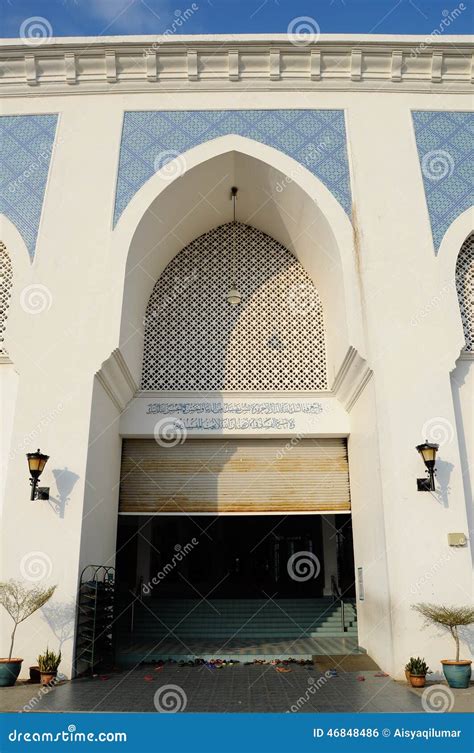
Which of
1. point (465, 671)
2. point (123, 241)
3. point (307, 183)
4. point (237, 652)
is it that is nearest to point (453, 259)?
point (307, 183)

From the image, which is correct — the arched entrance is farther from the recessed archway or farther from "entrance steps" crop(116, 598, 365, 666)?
"entrance steps" crop(116, 598, 365, 666)

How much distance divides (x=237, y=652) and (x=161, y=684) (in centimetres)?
183

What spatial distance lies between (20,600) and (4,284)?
371cm

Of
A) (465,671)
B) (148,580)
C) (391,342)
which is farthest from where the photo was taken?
(148,580)

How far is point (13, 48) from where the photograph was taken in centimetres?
754

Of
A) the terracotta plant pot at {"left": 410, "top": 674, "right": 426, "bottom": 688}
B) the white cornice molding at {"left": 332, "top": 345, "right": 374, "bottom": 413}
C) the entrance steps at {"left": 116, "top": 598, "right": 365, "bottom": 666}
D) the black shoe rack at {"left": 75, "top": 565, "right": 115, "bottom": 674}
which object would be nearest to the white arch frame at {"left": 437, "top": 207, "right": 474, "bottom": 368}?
the white cornice molding at {"left": 332, "top": 345, "right": 374, "bottom": 413}

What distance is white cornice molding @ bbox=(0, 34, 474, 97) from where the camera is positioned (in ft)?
24.6

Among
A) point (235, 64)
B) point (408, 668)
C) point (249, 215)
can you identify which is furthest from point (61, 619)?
point (235, 64)

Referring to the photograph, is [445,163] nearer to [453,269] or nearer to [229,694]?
[453,269]

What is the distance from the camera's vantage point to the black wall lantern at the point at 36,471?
556 centimetres

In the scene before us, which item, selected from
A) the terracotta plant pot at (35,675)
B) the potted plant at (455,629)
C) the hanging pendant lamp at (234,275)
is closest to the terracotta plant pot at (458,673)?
the potted plant at (455,629)

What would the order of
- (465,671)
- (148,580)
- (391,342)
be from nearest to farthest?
(465,671)
(391,342)
(148,580)

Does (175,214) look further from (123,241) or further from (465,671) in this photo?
(465,671)

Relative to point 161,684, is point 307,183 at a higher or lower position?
higher
